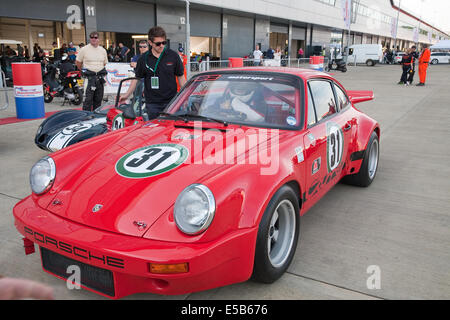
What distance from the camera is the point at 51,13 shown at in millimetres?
18484

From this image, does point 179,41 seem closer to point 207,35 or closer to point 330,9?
point 207,35

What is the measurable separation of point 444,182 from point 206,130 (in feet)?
10.7

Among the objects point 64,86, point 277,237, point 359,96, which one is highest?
point 359,96

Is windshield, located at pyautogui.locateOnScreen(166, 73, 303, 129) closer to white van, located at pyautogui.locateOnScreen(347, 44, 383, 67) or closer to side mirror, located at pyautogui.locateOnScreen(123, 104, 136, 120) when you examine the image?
side mirror, located at pyautogui.locateOnScreen(123, 104, 136, 120)

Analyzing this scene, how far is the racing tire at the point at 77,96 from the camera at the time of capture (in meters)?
10.1

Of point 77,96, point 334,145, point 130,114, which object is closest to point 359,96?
point 334,145

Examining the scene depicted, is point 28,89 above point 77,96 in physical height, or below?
above

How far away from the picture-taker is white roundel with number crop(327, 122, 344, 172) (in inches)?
132

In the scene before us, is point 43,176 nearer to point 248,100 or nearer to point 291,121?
point 248,100

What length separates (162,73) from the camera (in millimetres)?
4656

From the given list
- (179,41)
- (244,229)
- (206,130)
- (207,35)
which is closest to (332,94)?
(206,130)

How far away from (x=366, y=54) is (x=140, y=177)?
132 ft

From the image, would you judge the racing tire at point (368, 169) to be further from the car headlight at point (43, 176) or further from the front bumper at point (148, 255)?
the car headlight at point (43, 176)

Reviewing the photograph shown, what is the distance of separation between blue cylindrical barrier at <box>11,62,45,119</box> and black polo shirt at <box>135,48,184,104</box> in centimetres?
473
